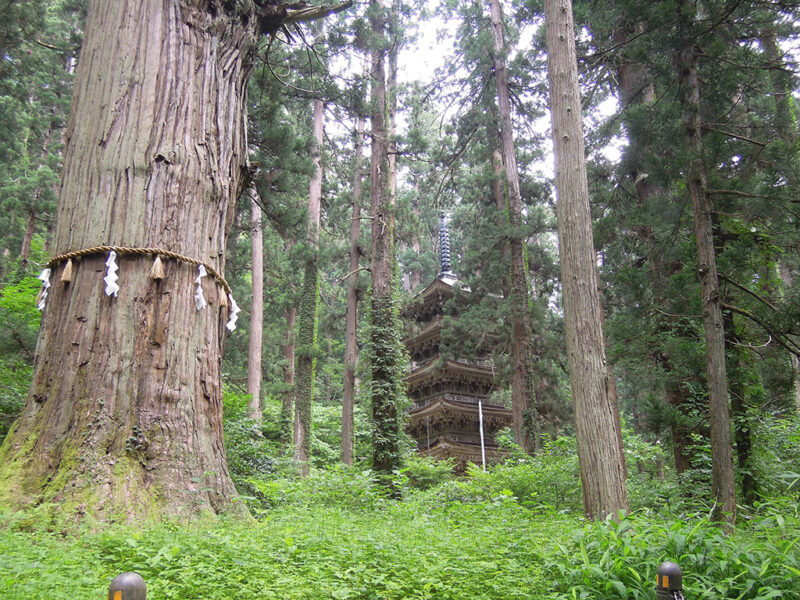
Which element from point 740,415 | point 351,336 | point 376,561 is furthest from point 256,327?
point 376,561

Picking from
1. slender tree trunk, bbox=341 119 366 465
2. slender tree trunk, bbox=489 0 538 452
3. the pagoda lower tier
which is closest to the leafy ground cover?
slender tree trunk, bbox=341 119 366 465

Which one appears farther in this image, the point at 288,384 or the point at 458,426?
the point at 458,426

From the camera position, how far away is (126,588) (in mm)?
1775

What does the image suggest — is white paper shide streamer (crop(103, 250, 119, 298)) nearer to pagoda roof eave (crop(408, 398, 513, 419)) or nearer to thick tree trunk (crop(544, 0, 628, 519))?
thick tree trunk (crop(544, 0, 628, 519))

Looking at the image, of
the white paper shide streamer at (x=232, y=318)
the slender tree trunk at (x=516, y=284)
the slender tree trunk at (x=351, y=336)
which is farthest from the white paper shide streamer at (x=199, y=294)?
the slender tree trunk at (x=516, y=284)

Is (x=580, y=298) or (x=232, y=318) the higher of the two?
(x=580, y=298)

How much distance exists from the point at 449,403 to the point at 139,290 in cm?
1853

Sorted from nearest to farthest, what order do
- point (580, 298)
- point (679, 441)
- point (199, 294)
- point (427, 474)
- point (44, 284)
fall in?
point (44, 284)
point (199, 294)
point (580, 298)
point (679, 441)
point (427, 474)

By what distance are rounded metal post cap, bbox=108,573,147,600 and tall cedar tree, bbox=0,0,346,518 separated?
2024 millimetres

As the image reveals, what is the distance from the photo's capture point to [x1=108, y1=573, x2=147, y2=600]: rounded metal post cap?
69.5 inches

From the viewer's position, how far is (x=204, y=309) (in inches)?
183

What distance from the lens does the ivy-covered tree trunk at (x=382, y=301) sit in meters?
10.2

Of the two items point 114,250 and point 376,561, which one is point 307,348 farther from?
point 376,561

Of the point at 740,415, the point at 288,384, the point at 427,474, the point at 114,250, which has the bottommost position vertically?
the point at 427,474
